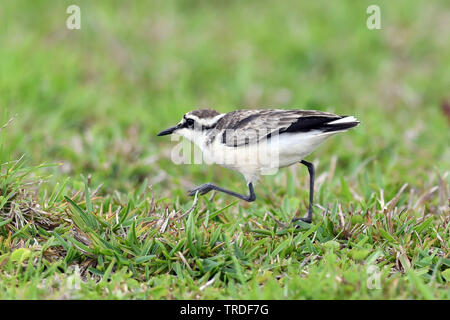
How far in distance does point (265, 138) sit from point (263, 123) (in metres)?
0.12

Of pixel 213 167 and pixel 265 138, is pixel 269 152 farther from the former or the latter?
pixel 213 167

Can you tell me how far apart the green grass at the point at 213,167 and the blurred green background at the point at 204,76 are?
30mm

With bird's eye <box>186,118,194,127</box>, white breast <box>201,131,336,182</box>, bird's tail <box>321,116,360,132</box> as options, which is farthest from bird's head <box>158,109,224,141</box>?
bird's tail <box>321,116,360,132</box>

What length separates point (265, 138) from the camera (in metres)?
5.22

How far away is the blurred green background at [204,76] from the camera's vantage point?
24.1ft

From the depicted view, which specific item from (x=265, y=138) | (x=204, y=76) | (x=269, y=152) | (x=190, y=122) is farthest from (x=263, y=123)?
(x=204, y=76)

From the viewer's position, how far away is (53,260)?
15.0 feet

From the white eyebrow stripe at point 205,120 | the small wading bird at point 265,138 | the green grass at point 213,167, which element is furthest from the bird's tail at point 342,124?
the white eyebrow stripe at point 205,120

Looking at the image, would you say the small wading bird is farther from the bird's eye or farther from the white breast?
the bird's eye

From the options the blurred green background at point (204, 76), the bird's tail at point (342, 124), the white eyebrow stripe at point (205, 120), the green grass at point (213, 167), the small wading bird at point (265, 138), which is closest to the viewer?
the green grass at point (213, 167)

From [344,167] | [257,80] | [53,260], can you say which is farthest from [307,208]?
[257,80]

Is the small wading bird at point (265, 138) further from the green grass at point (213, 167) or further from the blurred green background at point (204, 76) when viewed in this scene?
the blurred green background at point (204, 76)

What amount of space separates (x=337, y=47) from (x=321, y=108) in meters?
1.78
